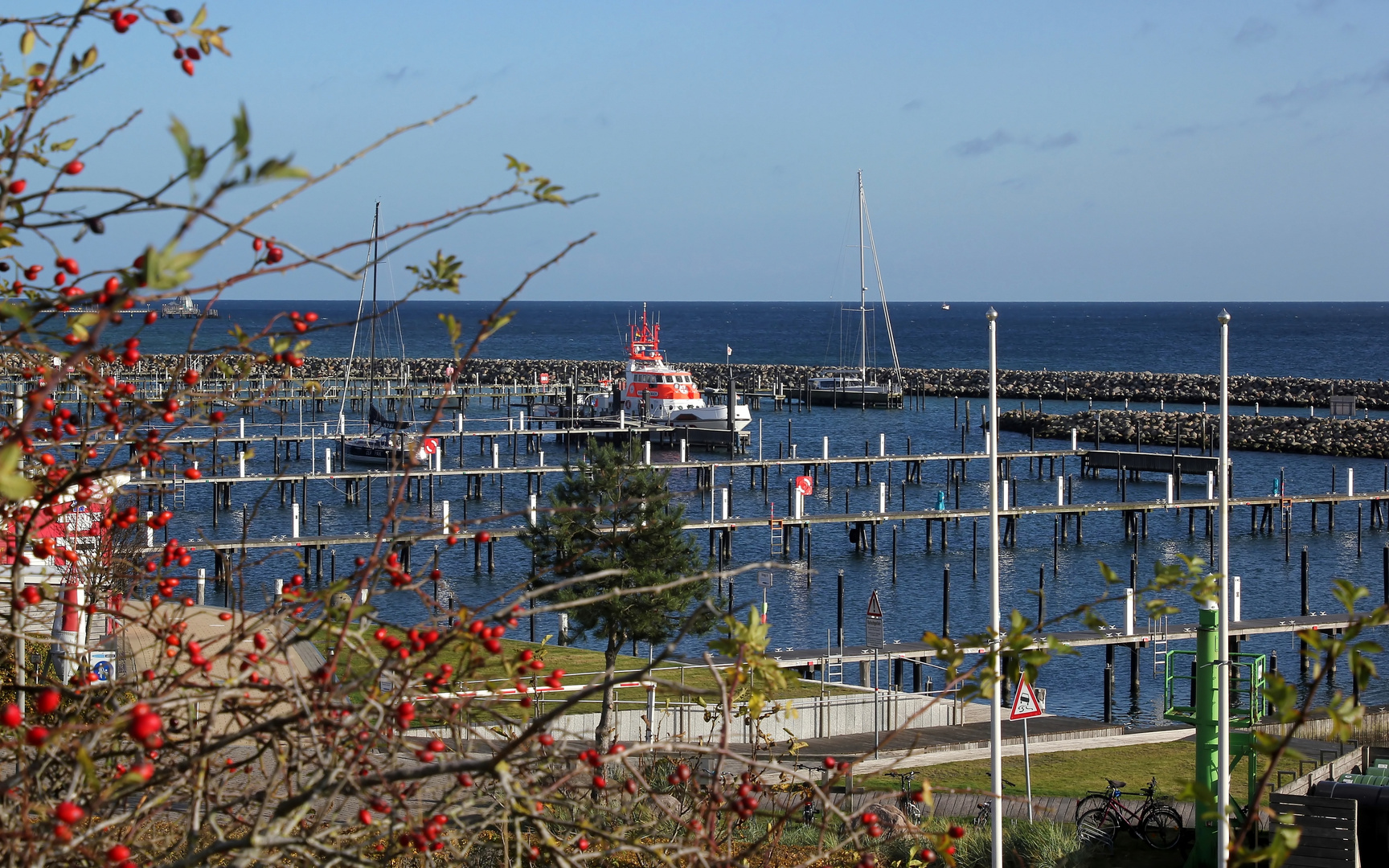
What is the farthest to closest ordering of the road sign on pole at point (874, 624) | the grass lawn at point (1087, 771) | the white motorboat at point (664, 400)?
1. the white motorboat at point (664, 400)
2. the road sign on pole at point (874, 624)
3. the grass lawn at point (1087, 771)

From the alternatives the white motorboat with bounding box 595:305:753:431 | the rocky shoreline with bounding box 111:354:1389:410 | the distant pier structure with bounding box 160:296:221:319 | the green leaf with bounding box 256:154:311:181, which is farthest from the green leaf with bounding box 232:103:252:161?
the rocky shoreline with bounding box 111:354:1389:410

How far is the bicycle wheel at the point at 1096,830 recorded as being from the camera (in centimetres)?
1490

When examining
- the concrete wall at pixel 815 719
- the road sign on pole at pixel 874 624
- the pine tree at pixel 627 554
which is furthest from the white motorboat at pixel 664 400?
the concrete wall at pixel 815 719

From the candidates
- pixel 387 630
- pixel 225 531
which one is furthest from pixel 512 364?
pixel 387 630

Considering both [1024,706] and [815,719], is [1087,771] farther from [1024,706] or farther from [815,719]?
[1024,706]

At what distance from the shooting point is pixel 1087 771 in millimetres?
19875

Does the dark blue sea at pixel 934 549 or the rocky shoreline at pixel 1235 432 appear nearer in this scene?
the dark blue sea at pixel 934 549

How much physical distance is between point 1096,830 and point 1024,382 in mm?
88908

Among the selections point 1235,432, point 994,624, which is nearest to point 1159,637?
point 994,624

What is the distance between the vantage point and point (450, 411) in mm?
84625

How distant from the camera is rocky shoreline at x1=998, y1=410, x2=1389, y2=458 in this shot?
2635 inches

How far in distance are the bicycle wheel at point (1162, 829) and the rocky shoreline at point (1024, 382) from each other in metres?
73.7

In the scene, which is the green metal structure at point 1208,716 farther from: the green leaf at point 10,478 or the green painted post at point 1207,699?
the green leaf at point 10,478

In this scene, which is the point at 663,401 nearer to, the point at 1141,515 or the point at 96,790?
the point at 1141,515
